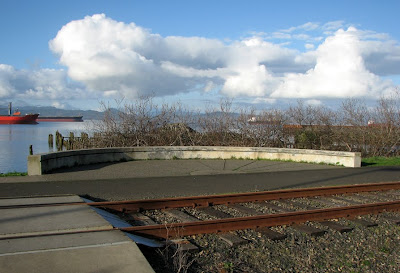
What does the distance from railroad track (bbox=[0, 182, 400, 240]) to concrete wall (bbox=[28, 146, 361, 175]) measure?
6267 mm

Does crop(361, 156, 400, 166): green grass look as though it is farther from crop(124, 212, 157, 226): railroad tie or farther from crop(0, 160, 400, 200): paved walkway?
crop(124, 212, 157, 226): railroad tie

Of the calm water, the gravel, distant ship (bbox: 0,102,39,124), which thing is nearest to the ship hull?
distant ship (bbox: 0,102,39,124)

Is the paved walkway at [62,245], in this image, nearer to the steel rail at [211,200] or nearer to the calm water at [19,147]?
the steel rail at [211,200]

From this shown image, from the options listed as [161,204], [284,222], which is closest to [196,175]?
[161,204]

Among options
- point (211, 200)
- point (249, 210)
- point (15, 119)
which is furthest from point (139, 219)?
point (15, 119)

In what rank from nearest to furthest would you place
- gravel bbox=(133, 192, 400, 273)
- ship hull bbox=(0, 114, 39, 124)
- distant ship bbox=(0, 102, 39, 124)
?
gravel bbox=(133, 192, 400, 273), distant ship bbox=(0, 102, 39, 124), ship hull bbox=(0, 114, 39, 124)

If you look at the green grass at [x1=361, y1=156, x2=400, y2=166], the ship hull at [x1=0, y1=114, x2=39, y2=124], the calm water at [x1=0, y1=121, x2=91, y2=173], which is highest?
the ship hull at [x1=0, y1=114, x2=39, y2=124]

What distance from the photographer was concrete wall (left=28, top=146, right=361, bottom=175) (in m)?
15.9

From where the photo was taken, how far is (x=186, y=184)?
12.3 meters

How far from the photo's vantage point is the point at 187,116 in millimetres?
22500

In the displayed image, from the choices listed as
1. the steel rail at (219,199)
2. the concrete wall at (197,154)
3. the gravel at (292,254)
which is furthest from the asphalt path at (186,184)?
the gravel at (292,254)

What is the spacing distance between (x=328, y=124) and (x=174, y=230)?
795 inches

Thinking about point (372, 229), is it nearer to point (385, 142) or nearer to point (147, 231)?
point (147, 231)

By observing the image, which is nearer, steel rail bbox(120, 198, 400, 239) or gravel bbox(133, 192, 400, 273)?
gravel bbox(133, 192, 400, 273)
